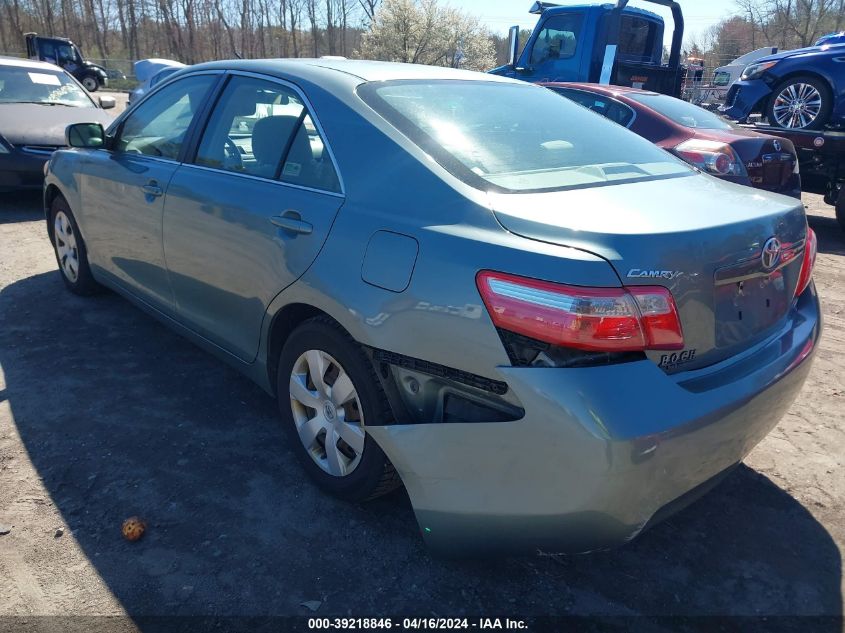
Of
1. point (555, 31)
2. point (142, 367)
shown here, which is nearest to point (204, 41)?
point (555, 31)

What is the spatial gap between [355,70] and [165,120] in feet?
4.70

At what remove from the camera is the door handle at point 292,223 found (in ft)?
8.16

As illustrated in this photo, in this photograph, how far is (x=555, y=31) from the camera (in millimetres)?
9945

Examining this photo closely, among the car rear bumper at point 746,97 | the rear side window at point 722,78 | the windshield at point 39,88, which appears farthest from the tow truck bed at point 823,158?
the rear side window at point 722,78

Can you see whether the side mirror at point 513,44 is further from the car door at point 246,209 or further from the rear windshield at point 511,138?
the car door at point 246,209

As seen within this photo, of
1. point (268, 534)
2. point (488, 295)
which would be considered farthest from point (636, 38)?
point (268, 534)

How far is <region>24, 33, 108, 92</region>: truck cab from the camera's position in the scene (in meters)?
26.7

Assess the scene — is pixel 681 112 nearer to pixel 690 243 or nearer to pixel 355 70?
pixel 355 70

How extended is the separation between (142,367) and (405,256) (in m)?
2.40

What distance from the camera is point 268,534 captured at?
2.51 metres

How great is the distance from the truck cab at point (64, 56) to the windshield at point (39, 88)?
70.5ft

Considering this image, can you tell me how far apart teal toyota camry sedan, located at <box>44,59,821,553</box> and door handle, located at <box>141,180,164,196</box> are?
21cm

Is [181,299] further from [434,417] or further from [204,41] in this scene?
[204,41]

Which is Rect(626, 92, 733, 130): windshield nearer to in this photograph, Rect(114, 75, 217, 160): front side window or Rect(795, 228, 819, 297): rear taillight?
Rect(795, 228, 819, 297): rear taillight
